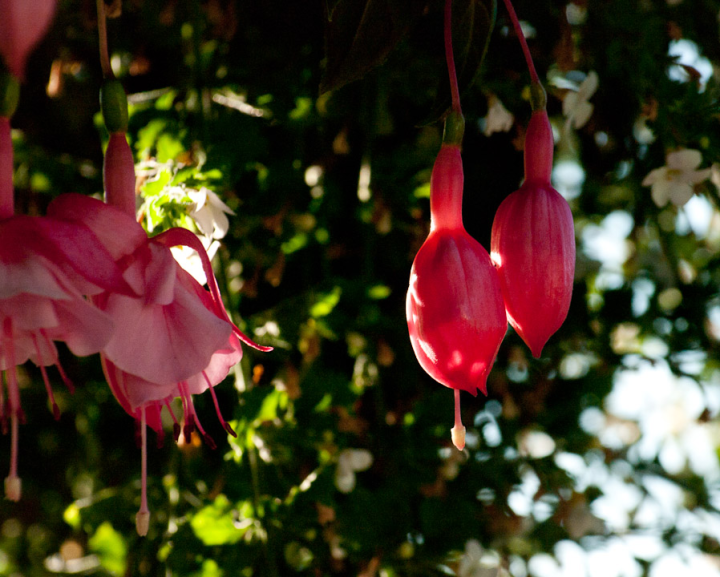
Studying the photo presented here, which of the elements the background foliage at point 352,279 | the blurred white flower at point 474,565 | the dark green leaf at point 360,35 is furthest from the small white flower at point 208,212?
the blurred white flower at point 474,565

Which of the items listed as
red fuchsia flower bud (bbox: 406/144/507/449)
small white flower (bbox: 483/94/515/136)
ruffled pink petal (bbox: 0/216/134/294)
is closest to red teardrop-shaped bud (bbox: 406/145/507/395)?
red fuchsia flower bud (bbox: 406/144/507/449)

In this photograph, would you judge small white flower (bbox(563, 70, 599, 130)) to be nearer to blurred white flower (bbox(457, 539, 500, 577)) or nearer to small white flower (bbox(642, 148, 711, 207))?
small white flower (bbox(642, 148, 711, 207))

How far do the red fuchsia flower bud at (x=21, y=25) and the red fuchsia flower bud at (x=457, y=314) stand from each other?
15 centimetres

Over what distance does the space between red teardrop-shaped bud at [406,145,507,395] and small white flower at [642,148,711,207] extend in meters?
0.39

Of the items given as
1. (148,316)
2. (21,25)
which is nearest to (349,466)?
(148,316)

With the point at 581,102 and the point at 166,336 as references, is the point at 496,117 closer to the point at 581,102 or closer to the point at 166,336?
the point at 581,102

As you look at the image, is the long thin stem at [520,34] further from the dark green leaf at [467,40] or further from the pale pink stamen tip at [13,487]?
the pale pink stamen tip at [13,487]

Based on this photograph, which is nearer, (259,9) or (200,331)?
(200,331)

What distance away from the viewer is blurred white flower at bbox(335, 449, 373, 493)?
1.83 ft

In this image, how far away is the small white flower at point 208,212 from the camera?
0.40 meters

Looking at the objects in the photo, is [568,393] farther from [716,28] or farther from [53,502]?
[53,502]

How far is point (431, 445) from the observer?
60cm

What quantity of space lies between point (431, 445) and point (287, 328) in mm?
175

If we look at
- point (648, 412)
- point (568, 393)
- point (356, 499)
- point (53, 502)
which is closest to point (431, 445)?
point (356, 499)
